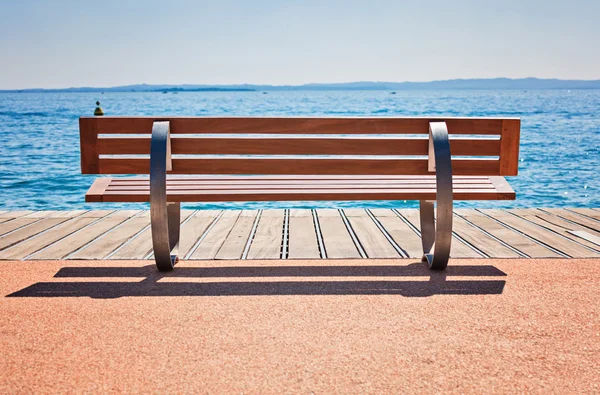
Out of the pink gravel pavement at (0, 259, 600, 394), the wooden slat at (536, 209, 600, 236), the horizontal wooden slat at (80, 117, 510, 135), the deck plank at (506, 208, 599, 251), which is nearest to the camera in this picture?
the pink gravel pavement at (0, 259, 600, 394)

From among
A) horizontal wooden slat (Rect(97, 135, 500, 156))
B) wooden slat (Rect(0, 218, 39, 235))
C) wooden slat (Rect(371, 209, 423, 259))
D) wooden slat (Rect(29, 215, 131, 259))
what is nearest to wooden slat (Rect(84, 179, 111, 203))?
horizontal wooden slat (Rect(97, 135, 500, 156))

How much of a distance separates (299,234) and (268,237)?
0.28 m

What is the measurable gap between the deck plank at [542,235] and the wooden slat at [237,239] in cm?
239

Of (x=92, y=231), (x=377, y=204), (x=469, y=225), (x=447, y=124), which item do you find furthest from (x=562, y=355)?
(x=377, y=204)

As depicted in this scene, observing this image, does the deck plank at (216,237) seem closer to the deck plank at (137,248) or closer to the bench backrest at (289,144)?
the deck plank at (137,248)

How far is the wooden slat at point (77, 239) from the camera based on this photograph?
454 centimetres

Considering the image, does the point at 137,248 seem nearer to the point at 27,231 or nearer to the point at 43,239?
the point at 43,239

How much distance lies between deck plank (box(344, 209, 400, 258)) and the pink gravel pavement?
231 mm

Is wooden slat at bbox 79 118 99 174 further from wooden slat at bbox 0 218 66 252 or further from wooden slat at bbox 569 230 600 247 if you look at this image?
wooden slat at bbox 569 230 600 247

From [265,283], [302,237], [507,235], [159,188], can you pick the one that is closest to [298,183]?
[265,283]

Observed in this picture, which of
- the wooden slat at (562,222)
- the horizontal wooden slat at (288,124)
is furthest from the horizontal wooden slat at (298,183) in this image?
the wooden slat at (562,222)

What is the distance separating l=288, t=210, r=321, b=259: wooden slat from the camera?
14.8 feet

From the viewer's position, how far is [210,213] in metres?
6.12

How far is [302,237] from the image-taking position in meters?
5.05
